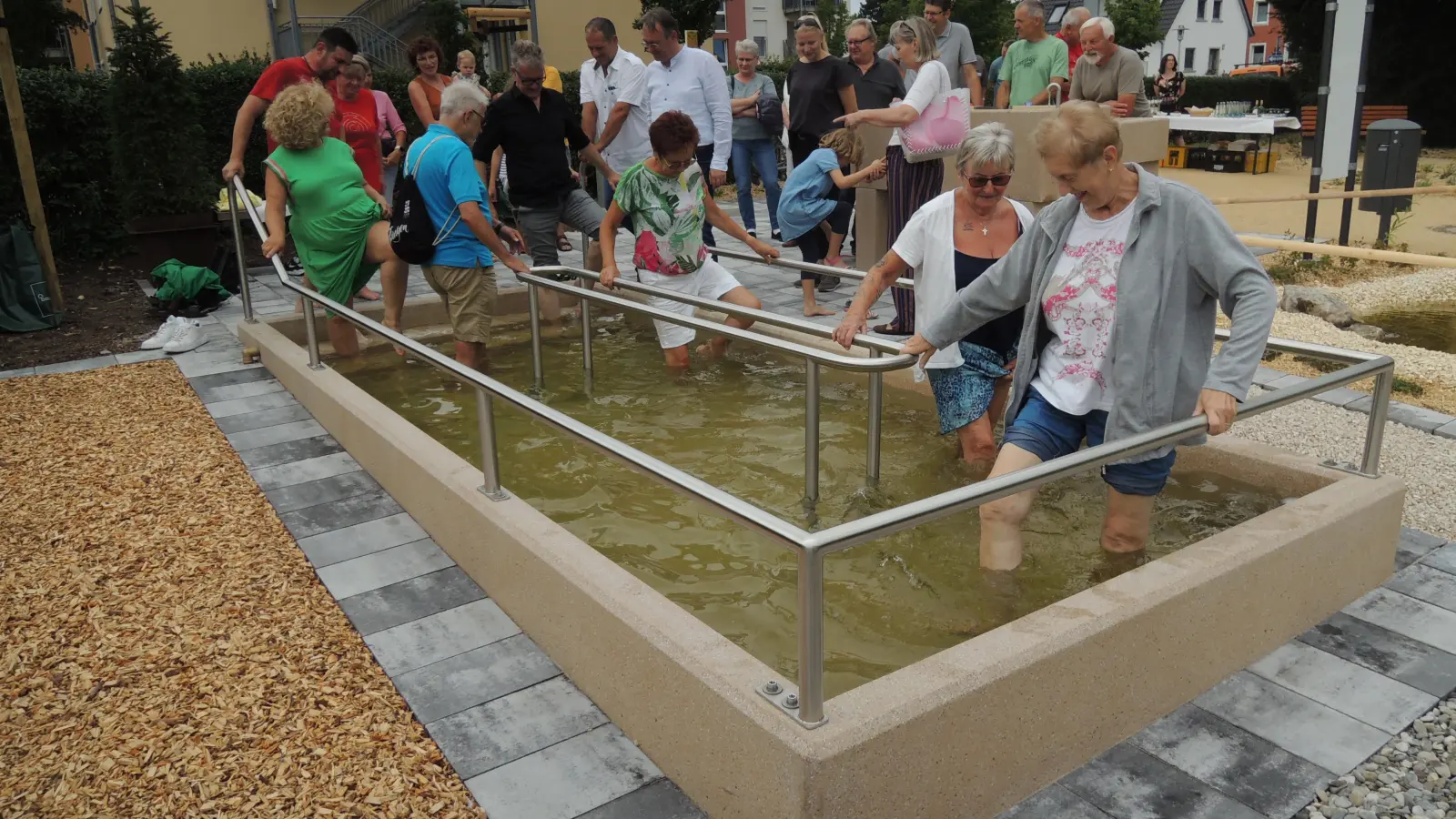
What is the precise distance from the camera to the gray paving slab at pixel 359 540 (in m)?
4.11

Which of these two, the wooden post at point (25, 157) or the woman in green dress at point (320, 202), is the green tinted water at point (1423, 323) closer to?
the woman in green dress at point (320, 202)

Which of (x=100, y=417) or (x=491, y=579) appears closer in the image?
(x=491, y=579)

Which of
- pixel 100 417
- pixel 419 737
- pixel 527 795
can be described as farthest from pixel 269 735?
pixel 100 417

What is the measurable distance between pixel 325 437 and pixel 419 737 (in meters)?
2.96

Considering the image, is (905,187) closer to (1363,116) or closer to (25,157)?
(25,157)

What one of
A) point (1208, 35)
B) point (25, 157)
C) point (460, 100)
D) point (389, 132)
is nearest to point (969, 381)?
point (460, 100)

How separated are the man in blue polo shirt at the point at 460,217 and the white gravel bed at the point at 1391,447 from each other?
3.91 m

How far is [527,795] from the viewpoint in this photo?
2648mm

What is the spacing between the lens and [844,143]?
25.0 ft

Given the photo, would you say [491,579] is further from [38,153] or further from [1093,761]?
[38,153]

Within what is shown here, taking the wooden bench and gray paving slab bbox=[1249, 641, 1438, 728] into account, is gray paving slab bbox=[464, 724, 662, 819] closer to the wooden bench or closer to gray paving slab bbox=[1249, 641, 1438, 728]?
gray paving slab bbox=[1249, 641, 1438, 728]

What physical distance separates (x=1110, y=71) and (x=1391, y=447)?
169 inches

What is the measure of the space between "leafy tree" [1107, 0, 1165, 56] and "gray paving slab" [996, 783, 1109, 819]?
4789 cm

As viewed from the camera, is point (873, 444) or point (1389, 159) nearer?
point (873, 444)
